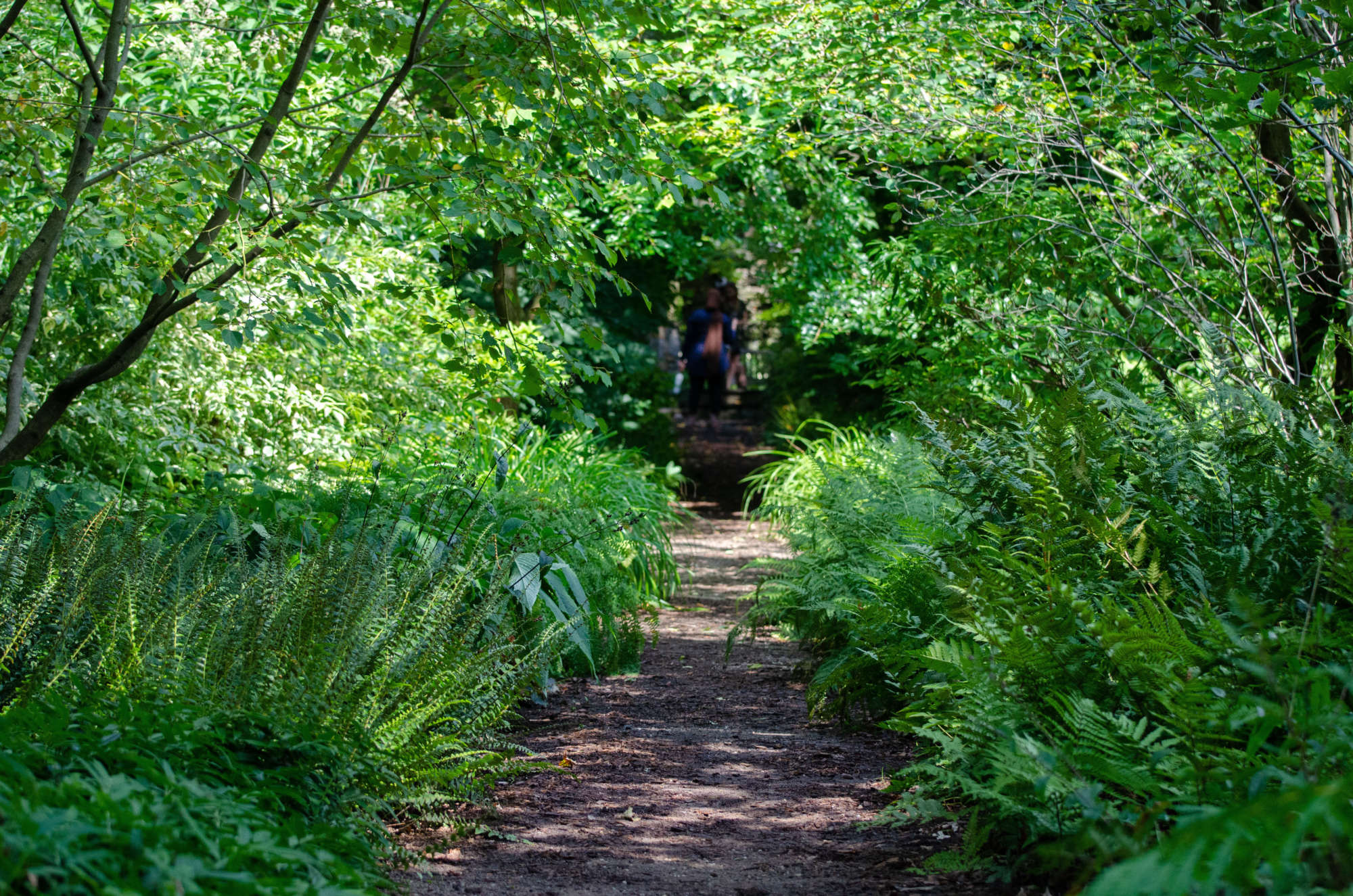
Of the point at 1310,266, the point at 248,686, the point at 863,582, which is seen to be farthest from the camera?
the point at 1310,266

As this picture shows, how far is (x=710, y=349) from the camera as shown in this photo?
1628cm

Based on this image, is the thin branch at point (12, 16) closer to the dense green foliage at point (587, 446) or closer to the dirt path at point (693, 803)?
the dense green foliage at point (587, 446)

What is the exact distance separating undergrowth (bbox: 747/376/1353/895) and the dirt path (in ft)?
0.67

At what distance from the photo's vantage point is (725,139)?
816 centimetres

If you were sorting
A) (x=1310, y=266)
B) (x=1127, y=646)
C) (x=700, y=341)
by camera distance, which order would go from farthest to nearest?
(x=700, y=341) < (x=1310, y=266) < (x=1127, y=646)

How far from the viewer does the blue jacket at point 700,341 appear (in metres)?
15.8

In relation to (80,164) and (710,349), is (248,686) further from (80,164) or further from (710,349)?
(710,349)

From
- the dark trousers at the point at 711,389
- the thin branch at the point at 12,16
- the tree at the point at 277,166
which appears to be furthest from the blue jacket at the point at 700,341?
the thin branch at the point at 12,16

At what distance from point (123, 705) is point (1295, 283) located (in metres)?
4.96

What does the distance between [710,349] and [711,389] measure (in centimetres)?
108

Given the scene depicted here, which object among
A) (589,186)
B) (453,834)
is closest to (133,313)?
(589,186)

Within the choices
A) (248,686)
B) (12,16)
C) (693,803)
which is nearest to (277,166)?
(12,16)

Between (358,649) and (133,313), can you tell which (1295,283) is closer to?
(358,649)

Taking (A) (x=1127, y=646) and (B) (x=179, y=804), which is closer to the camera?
(B) (x=179, y=804)
